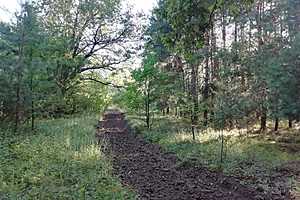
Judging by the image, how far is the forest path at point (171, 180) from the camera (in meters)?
10.4

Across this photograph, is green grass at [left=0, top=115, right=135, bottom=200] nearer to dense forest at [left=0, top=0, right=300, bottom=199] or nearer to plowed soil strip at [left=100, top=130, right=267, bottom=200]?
dense forest at [left=0, top=0, right=300, bottom=199]

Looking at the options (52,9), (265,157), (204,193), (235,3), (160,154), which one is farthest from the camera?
(52,9)

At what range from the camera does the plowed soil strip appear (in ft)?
34.2

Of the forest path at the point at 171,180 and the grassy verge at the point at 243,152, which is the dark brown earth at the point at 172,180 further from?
the grassy verge at the point at 243,152

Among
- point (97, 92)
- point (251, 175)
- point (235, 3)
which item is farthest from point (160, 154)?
point (97, 92)

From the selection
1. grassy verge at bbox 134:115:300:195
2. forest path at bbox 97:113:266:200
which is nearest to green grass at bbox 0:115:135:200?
forest path at bbox 97:113:266:200

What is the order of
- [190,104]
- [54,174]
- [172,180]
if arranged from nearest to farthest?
[54,174] < [172,180] < [190,104]

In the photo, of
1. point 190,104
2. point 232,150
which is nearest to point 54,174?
point 232,150

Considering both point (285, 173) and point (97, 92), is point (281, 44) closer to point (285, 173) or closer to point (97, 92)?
point (285, 173)

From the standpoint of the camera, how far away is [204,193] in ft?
34.7

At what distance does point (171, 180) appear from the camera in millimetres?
12312

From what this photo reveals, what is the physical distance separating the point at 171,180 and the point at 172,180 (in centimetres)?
3

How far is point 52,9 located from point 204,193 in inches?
1323

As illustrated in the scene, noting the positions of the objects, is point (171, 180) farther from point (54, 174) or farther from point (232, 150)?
point (232, 150)
